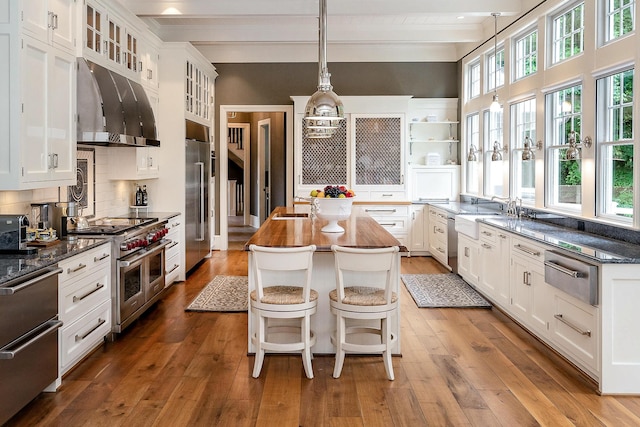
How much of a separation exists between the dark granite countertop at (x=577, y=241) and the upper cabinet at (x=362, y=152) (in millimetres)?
2985

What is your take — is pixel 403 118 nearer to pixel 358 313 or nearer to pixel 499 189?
pixel 499 189

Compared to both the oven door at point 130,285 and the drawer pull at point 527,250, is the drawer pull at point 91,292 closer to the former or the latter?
the oven door at point 130,285

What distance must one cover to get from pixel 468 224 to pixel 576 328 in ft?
8.16

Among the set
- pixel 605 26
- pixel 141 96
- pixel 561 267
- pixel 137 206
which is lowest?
pixel 561 267

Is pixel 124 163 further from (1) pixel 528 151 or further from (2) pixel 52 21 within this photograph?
(1) pixel 528 151

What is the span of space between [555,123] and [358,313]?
123 inches

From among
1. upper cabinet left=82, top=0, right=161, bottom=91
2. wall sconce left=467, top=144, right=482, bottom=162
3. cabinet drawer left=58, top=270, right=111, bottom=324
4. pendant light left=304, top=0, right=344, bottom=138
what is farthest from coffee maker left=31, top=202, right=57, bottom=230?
wall sconce left=467, top=144, right=482, bottom=162

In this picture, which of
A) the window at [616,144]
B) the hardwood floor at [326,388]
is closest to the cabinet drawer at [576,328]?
the hardwood floor at [326,388]

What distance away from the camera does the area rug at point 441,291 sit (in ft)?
17.7

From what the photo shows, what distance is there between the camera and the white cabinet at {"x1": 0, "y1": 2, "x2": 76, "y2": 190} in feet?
10.6

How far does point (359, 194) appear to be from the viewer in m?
8.27

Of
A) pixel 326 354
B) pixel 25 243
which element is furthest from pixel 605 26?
pixel 25 243

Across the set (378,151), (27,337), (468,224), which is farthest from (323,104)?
(378,151)

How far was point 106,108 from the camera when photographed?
4426 millimetres
